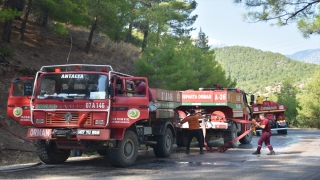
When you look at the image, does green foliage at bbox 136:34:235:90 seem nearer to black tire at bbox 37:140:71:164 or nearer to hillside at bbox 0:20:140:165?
hillside at bbox 0:20:140:165

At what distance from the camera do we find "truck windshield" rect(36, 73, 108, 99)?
10758 mm

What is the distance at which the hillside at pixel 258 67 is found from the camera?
156 metres

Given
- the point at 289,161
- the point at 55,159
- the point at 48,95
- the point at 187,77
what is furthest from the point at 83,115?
the point at 187,77

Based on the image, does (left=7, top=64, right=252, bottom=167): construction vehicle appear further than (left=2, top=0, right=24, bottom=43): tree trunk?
No

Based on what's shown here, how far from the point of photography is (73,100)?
10.6 m

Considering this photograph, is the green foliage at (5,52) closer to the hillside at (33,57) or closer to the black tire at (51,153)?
the hillside at (33,57)

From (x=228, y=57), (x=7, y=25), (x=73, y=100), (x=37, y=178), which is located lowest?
(x=37, y=178)

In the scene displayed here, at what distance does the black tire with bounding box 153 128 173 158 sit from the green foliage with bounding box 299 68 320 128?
4947cm

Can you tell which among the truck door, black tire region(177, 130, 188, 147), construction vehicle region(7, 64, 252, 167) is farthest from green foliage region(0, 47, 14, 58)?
the truck door

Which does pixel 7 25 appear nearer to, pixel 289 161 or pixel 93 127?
pixel 93 127

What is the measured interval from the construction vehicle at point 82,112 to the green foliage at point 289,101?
2331 inches

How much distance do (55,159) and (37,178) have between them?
263 centimetres

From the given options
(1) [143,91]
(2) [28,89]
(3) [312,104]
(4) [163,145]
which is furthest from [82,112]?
(3) [312,104]

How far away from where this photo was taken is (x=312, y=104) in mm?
59219
